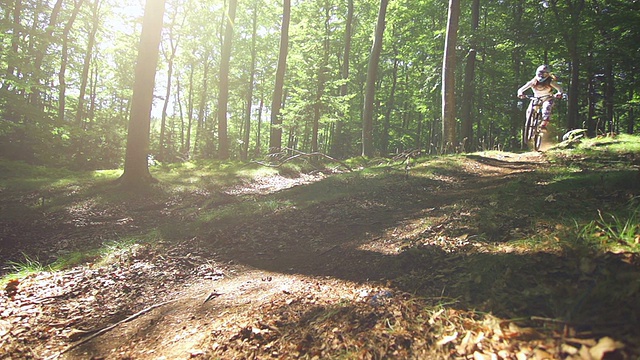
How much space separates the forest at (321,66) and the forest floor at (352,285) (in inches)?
222

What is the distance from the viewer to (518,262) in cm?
229

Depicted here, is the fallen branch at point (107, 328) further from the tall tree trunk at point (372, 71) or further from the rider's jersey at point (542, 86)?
the tall tree trunk at point (372, 71)

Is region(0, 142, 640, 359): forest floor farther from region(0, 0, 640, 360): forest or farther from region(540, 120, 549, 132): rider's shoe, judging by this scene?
region(540, 120, 549, 132): rider's shoe

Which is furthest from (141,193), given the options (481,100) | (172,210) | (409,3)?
(409,3)

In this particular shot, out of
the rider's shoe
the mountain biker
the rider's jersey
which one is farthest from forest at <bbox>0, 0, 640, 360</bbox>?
the rider's jersey

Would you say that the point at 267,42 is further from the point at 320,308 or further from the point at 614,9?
the point at 320,308

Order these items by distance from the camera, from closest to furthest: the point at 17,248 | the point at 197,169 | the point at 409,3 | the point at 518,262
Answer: the point at 518,262, the point at 17,248, the point at 197,169, the point at 409,3

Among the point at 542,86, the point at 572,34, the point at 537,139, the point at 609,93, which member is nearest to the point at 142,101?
the point at 542,86

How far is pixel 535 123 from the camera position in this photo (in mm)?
9109

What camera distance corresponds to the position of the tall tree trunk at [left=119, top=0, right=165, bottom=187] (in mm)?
8656

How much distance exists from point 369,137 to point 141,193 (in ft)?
35.0

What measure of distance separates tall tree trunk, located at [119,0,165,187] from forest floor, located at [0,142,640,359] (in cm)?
268

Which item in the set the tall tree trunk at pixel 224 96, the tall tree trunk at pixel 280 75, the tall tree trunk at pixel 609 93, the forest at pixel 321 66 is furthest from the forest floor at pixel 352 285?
the tall tree trunk at pixel 609 93

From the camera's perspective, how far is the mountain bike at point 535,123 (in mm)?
8586
